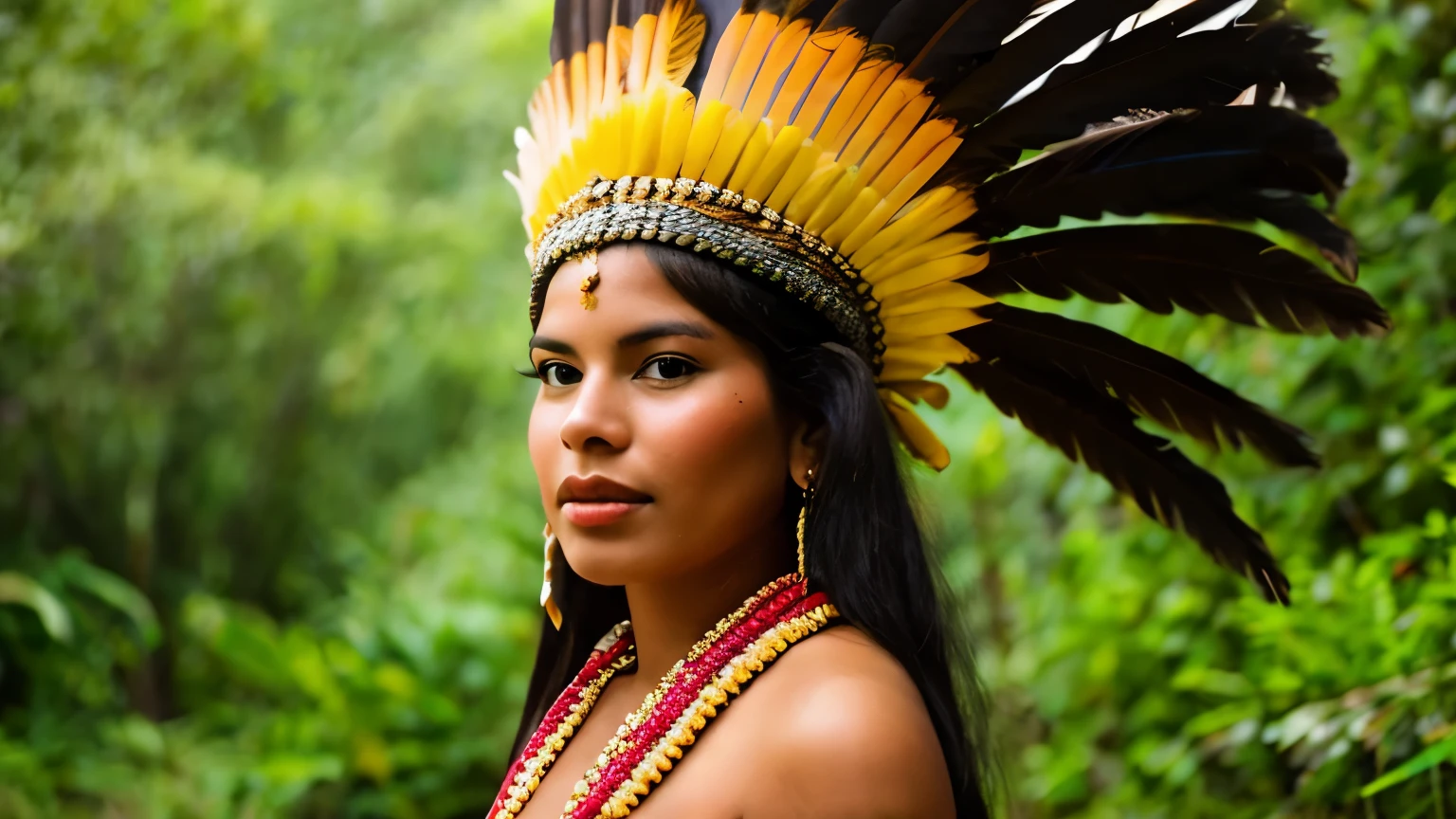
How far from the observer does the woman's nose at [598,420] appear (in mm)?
1242

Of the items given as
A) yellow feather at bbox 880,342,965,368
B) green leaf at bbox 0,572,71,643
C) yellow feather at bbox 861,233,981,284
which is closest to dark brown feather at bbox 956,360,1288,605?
yellow feather at bbox 880,342,965,368

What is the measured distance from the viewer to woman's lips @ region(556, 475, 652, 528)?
125 centimetres

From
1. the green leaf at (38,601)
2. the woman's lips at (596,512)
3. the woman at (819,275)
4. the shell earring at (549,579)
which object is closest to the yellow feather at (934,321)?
the woman at (819,275)

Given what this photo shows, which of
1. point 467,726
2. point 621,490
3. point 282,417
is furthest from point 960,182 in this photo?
point 282,417

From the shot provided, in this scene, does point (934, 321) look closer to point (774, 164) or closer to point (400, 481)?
point (774, 164)

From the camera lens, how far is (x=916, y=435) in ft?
5.06

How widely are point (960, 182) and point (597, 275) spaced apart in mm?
455

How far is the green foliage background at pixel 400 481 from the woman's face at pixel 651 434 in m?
0.32

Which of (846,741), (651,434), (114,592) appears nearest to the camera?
(846,741)

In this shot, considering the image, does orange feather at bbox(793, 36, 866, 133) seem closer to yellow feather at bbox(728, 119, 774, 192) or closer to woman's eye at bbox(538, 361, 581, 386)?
yellow feather at bbox(728, 119, 774, 192)

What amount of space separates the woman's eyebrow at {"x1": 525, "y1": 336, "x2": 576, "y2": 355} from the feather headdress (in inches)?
4.2

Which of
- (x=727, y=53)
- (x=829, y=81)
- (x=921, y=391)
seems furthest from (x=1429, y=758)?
(x=727, y=53)

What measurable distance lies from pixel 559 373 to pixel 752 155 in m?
0.35

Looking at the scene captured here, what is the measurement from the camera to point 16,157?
271 cm
